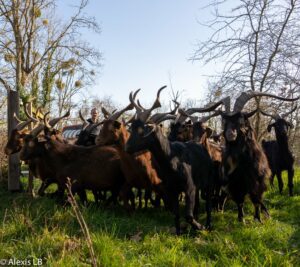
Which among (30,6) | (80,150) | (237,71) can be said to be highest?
(30,6)

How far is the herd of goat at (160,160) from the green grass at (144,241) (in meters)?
0.49

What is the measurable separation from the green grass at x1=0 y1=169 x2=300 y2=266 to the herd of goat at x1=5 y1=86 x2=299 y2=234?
49 cm

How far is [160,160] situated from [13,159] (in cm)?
464

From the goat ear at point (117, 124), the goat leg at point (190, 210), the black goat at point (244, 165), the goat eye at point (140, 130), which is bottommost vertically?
the goat leg at point (190, 210)

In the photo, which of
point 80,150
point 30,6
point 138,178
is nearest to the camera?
point 138,178

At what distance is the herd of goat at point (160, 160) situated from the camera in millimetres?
6469

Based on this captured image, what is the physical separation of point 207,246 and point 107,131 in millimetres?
3483

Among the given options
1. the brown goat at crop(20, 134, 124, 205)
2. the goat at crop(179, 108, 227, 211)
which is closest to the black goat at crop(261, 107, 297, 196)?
the goat at crop(179, 108, 227, 211)

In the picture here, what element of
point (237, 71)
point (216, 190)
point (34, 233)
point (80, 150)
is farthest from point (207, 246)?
point (237, 71)

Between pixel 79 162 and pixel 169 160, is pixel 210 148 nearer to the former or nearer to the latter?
pixel 169 160

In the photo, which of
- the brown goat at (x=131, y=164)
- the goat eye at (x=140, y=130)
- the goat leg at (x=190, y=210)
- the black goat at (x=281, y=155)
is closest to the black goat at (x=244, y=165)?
the goat leg at (x=190, y=210)

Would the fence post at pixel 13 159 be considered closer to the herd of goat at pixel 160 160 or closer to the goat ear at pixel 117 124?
the herd of goat at pixel 160 160

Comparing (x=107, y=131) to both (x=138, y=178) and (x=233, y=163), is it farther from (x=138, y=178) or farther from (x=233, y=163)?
(x=233, y=163)

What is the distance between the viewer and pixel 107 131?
8086 millimetres
